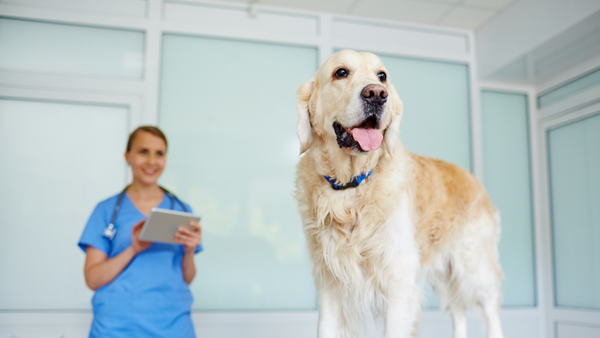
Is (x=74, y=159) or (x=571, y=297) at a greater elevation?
(x=74, y=159)

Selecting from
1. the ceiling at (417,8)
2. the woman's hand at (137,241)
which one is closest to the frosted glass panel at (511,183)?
the ceiling at (417,8)

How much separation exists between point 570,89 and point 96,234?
3608 mm

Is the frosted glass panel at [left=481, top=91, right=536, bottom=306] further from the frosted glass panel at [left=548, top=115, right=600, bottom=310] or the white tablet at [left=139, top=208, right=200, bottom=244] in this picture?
the white tablet at [left=139, top=208, right=200, bottom=244]

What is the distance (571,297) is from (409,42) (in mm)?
2535

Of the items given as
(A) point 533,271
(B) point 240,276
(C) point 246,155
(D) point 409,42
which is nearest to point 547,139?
(A) point 533,271

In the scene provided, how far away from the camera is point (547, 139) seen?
3.83 meters

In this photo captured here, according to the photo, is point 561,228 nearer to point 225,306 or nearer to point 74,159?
point 225,306

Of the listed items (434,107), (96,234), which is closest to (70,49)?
(96,234)

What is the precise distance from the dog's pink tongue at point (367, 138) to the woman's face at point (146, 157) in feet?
3.60

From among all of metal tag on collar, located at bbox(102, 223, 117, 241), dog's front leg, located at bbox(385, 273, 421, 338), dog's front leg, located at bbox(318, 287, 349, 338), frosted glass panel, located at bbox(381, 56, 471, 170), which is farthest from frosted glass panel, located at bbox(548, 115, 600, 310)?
metal tag on collar, located at bbox(102, 223, 117, 241)

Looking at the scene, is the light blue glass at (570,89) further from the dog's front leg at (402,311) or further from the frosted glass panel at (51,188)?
the frosted glass panel at (51,188)

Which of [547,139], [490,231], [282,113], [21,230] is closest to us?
[490,231]

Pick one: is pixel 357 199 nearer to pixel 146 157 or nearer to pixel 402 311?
pixel 402 311

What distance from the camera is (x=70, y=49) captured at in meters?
3.30
